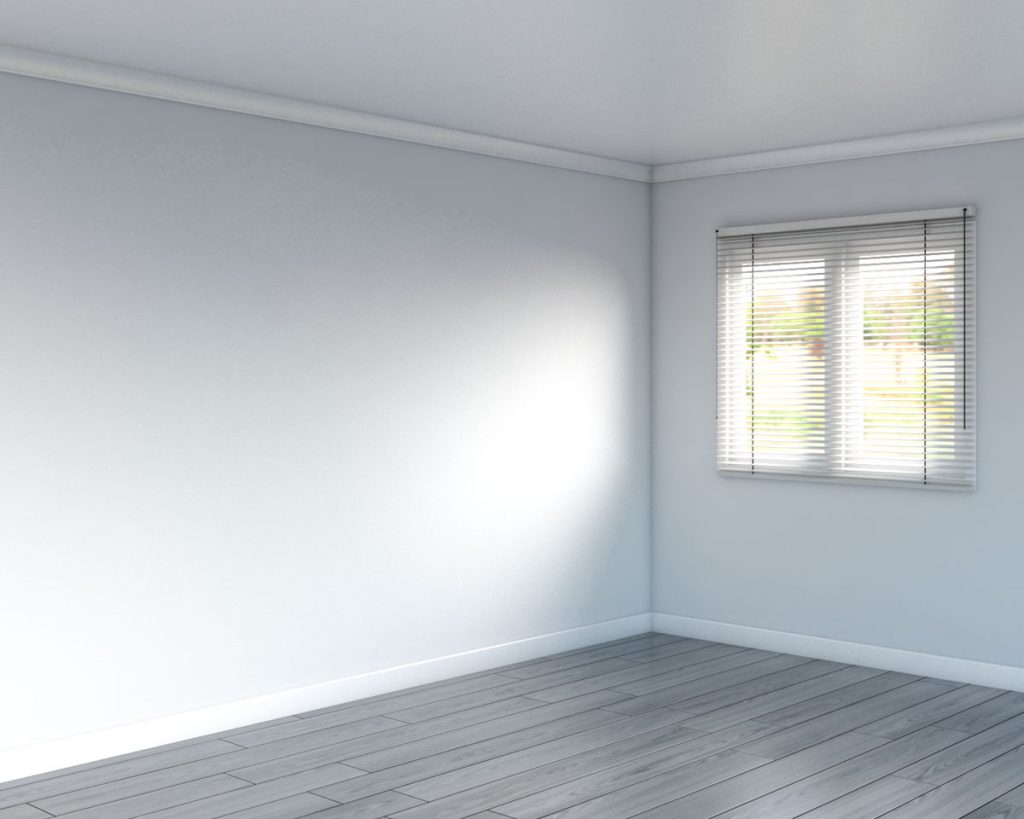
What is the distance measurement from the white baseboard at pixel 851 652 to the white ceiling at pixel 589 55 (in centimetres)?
243

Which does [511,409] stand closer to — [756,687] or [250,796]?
[756,687]

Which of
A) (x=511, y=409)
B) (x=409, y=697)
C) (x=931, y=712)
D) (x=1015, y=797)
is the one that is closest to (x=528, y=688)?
(x=409, y=697)

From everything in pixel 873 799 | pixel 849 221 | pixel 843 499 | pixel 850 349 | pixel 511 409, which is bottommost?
pixel 873 799

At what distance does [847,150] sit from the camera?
5.66 metres

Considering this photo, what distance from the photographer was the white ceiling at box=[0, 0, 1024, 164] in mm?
3643

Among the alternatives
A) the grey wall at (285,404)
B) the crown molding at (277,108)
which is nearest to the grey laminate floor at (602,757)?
the grey wall at (285,404)

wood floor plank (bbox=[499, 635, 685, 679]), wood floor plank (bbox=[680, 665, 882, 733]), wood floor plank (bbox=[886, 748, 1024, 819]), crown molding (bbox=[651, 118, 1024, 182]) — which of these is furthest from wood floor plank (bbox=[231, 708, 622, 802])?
crown molding (bbox=[651, 118, 1024, 182])

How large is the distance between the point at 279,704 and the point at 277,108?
2404 mm

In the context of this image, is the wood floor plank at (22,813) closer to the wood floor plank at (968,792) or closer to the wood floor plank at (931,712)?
the wood floor plank at (968,792)

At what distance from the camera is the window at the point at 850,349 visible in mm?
5398

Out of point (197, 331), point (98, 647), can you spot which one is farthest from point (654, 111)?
point (98, 647)

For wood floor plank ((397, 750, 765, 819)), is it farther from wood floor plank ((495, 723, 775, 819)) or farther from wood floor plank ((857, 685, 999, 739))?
wood floor plank ((857, 685, 999, 739))

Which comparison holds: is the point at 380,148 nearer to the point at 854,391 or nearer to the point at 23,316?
the point at 23,316

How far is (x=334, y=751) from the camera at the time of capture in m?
4.39
